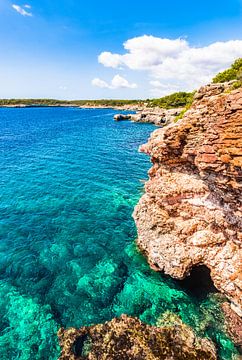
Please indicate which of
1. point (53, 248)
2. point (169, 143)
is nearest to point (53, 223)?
point (53, 248)

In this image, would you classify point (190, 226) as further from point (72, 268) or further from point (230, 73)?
point (230, 73)

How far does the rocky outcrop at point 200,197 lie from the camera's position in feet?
42.5

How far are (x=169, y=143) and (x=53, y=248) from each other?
540 inches

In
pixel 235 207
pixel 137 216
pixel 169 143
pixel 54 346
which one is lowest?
pixel 54 346

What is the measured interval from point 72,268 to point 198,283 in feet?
32.2

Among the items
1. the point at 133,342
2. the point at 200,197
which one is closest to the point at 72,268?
the point at 133,342

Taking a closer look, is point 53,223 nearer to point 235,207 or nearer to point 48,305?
point 48,305

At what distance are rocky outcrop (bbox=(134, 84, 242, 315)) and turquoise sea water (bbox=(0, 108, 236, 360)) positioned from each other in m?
1.94

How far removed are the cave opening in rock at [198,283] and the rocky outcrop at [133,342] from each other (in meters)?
2.80

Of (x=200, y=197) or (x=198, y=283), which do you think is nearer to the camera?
(x=200, y=197)

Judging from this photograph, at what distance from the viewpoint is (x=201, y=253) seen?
15.8 metres

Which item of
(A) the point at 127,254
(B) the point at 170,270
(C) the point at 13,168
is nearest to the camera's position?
(B) the point at 170,270

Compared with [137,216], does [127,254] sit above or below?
below

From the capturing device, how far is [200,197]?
54.9 ft
